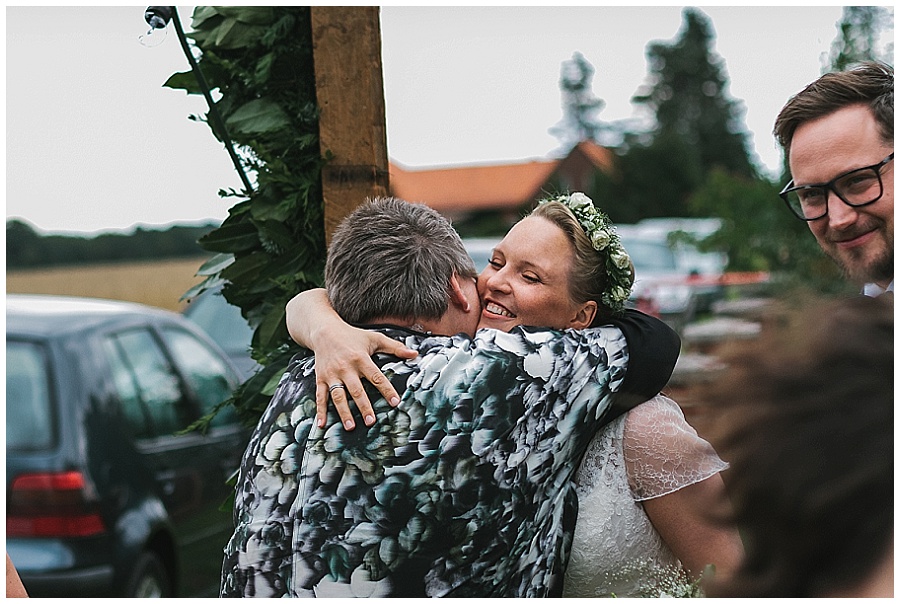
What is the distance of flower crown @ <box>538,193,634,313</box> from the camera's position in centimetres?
240

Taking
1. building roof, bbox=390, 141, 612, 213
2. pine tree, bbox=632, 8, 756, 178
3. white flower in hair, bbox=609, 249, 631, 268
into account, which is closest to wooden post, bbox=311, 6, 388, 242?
white flower in hair, bbox=609, 249, 631, 268

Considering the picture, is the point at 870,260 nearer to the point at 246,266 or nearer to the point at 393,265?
the point at 393,265

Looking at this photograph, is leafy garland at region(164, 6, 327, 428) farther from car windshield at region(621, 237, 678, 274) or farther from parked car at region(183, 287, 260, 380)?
car windshield at region(621, 237, 678, 274)

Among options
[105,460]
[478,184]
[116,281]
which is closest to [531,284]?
[105,460]

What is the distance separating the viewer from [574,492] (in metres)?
2.14

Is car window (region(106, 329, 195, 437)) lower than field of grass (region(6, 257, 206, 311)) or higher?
higher

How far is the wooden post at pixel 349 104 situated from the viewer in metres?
2.71

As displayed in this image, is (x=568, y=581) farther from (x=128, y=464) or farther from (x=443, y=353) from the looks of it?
(x=128, y=464)

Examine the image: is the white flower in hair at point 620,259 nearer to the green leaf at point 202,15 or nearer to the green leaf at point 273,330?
the green leaf at point 273,330

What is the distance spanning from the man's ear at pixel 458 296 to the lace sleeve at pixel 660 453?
45 cm

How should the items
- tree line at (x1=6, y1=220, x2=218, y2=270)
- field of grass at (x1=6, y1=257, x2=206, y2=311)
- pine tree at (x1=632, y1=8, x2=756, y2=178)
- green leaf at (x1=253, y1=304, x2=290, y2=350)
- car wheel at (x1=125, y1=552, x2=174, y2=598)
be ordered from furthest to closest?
pine tree at (x1=632, y1=8, x2=756, y2=178) → tree line at (x1=6, y1=220, x2=218, y2=270) → field of grass at (x1=6, y1=257, x2=206, y2=311) → car wheel at (x1=125, y1=552, x2=174, y2=598) → green leaf at (x1=253, y1=304, x2=290, y2=350)

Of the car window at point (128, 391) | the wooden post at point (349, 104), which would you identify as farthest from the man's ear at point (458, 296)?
the car window at point (128, 391)

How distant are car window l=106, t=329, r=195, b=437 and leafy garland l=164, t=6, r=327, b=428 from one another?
1.99 meters

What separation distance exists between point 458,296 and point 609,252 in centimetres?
47
